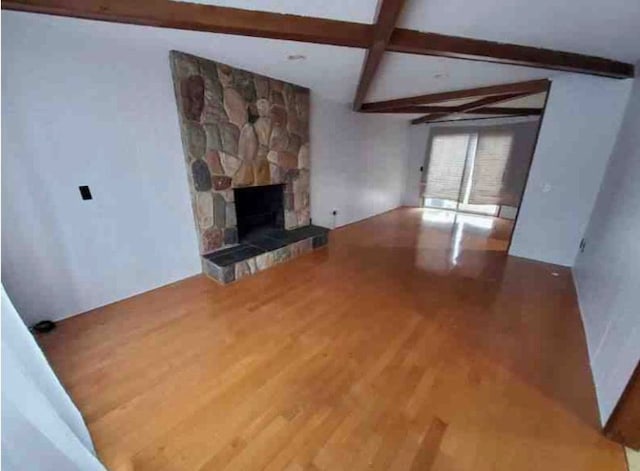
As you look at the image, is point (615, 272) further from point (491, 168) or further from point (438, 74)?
point (491, 168)

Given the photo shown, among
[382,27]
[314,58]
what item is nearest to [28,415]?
[382,27]

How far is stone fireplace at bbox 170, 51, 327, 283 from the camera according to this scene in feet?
9.36

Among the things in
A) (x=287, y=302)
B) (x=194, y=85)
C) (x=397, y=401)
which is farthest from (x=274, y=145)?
(x=397, y=401)

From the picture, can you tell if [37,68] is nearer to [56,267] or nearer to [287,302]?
[56,267]

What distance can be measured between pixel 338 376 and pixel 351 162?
4254 mm

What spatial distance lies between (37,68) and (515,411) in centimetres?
383

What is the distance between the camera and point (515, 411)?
1.58 meters

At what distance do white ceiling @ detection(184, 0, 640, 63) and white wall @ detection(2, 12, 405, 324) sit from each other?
64 cm

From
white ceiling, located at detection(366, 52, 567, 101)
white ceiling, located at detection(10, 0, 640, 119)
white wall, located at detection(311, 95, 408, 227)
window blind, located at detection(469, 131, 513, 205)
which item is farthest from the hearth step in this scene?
window blind, located at detection(469, 131, 513, 205)

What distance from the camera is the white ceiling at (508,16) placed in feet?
5.58

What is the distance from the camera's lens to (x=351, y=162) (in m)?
5.36

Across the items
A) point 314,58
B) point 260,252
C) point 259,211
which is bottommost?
point 260,252

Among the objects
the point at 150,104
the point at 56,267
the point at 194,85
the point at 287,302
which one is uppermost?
the point at 194,85

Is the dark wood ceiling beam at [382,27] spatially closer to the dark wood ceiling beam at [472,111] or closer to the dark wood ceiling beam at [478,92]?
the dark wood ceiling beam at [478,92]
